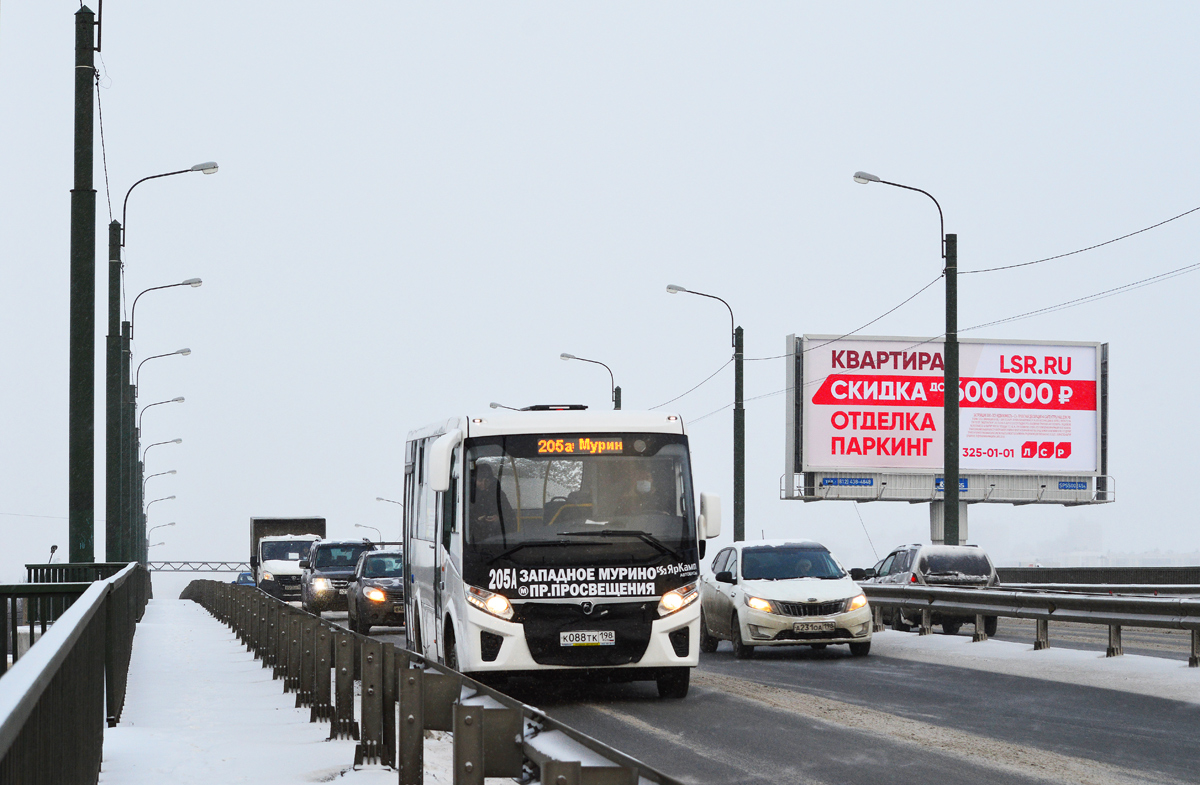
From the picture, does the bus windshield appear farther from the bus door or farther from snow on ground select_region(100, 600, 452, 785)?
snow on ground select_region(100, 600, 452, 785)

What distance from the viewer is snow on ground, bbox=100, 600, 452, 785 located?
10.1 metres

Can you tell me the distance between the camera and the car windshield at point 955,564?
2627cm

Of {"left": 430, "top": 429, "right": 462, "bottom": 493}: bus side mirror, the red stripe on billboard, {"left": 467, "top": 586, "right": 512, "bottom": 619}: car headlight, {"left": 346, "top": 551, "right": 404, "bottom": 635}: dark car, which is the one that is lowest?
{"left": 346, "top": 551, "right": 404, "bottom": 635}: dark car

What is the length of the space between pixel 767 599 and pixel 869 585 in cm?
584

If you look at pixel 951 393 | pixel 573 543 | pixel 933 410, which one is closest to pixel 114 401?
pixel 951 393

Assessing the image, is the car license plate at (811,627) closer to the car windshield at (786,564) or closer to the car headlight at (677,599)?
the car windshield at (786,564)

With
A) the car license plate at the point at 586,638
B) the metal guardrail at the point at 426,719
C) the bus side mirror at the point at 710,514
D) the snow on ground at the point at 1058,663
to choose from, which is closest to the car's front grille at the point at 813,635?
the snow on ground at the point at 1058,663

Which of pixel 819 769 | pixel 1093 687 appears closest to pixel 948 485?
pixel 1093 687

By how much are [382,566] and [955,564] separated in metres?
10.5

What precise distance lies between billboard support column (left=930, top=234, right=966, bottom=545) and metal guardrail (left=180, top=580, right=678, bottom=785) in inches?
574

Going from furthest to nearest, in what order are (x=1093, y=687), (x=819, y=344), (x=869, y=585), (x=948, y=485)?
1. (x=819, y=344)
2. (x=948, y=485)
3. (x=869, y=585)
4. (x=1093, y=687)

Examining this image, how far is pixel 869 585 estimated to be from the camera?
25.5 meters

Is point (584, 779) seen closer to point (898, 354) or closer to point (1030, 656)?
point (1030, 656)

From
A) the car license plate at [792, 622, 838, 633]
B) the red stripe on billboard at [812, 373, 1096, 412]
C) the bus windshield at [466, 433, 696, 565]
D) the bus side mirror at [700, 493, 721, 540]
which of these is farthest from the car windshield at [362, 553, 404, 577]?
the red stripe on billboard at [812, 373, 1096, 412]
